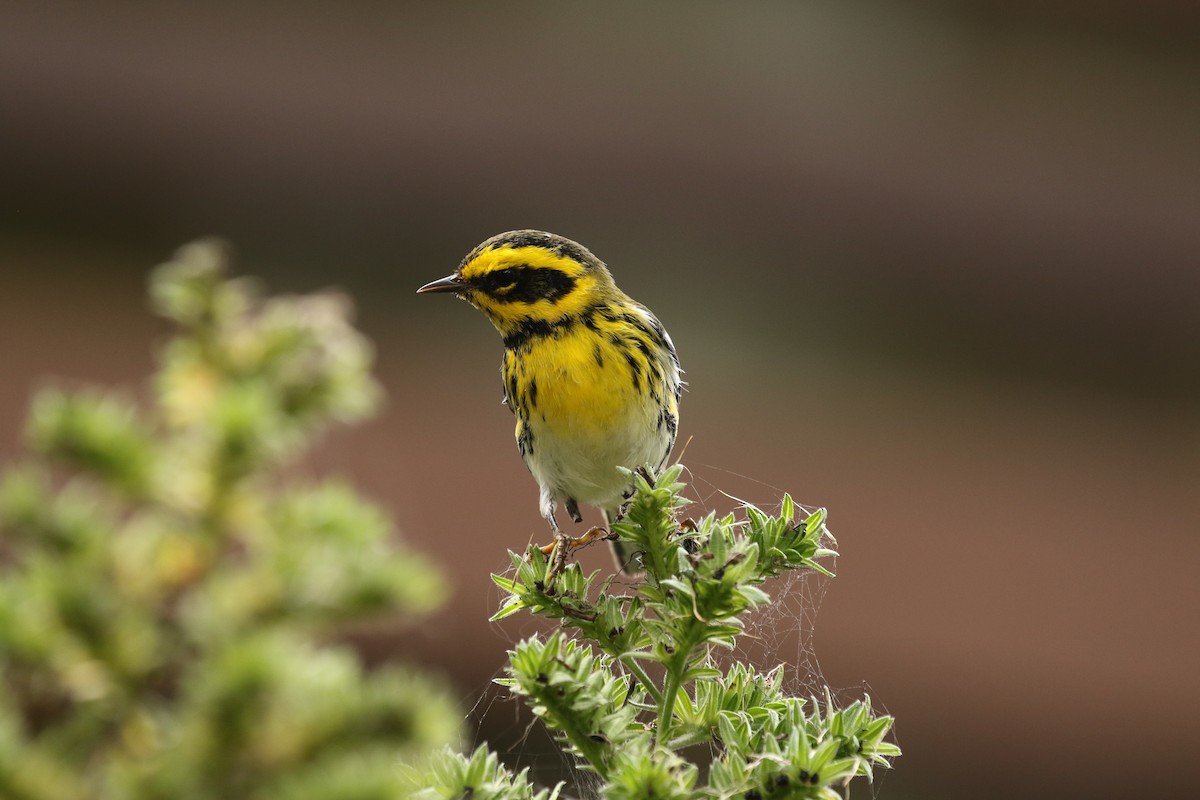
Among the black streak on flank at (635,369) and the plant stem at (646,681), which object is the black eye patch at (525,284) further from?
the plant stem at (646,681)

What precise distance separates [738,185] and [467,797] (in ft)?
13.3

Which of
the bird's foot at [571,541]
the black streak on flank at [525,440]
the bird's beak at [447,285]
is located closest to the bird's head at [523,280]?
the bird's beak at [447,285]

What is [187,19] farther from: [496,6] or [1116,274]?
[1116,274]

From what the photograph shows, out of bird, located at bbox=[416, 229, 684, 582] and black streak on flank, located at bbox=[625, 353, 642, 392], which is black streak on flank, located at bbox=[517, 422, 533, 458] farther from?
black streak on flank, located at bbox=[625, 353, 642, 392]

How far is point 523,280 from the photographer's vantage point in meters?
1.44

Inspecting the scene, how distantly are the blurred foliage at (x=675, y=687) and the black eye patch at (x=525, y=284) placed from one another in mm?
843

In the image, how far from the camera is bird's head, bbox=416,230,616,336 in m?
1.42

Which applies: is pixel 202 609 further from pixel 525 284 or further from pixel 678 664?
pixel 525 284

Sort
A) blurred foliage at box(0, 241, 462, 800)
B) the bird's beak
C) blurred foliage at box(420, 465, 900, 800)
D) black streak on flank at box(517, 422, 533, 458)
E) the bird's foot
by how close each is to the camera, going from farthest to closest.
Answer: black streak on flank at box(517, 422, 533, 458) → the bird's beak → the bird's foot → blurred foliage at box(0, 241, 462, 800) → blurred foliage at box(420, 465, 900, 800)

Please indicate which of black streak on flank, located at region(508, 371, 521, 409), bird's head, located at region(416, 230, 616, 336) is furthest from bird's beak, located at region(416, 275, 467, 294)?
black streak on flank, located at region(508, 371, 521, 409)

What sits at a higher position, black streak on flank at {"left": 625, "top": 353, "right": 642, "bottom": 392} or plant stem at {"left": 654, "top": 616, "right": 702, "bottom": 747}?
black streak on flank at {"left": 625, "top": 353, "right": 642, "bottom": 392}

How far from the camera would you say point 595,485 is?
4.61ft

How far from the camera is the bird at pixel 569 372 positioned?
1.38m

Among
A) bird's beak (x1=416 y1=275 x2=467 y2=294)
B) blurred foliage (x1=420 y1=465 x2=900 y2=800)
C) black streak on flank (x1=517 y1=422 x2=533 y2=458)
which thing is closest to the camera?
blurred foliage (x1=420 y1=465 x2=900 y2=800)
